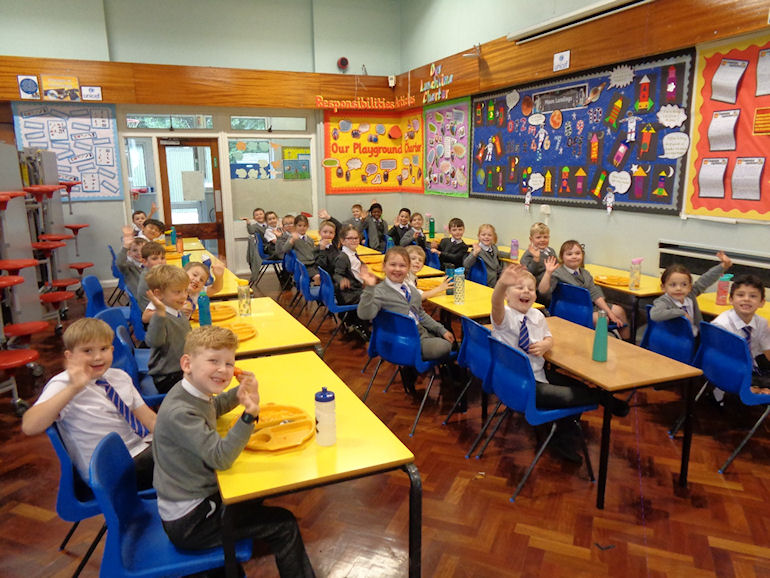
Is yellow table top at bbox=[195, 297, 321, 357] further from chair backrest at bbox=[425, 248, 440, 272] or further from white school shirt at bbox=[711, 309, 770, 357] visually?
chair backrest at bbox=[425, 248, 440, 272]

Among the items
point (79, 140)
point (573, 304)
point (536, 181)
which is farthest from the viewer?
point (79, 140)

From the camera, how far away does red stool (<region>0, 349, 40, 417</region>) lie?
3658 mm

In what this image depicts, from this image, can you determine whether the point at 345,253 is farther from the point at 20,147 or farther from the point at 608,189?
the point at 20,147

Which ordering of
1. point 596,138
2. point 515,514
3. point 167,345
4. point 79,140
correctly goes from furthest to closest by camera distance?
point 79,140
point 596,138
point 167,345
point 515,514

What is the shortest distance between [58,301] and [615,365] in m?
5.37

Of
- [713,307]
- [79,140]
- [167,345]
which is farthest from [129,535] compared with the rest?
[79,140]

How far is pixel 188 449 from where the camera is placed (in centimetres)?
182

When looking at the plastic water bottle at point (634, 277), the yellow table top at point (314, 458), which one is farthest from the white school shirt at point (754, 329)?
the yellow table top at point (314, 458)

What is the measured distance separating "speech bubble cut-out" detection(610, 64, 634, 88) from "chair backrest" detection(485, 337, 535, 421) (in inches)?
143

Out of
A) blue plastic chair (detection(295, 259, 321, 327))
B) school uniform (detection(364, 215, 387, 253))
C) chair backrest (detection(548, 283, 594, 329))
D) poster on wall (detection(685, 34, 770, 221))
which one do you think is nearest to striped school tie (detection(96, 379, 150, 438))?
chair backrest (detection(548, 283, 594, 329))

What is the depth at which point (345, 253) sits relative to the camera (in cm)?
535

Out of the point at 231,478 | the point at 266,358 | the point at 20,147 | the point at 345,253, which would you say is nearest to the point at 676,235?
the point at 345,253

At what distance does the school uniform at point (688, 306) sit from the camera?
3.50 metres

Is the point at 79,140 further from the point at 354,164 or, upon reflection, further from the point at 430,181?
the point at 430,181
